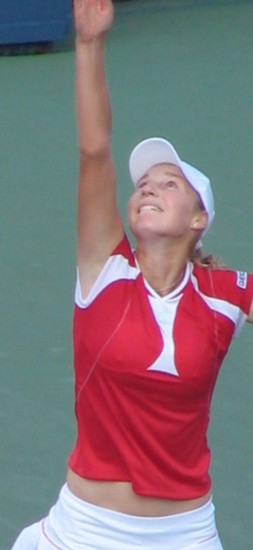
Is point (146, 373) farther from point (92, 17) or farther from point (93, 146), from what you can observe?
point (92, 17)

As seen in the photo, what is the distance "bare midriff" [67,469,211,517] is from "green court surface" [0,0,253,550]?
4.67 feet

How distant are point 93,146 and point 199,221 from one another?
344 mm

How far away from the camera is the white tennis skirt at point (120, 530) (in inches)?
142

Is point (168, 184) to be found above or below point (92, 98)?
below

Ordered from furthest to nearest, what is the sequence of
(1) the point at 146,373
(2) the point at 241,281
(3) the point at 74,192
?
1. (3) the point at 74,192
2. (2) the point at 241,281
3. (1) the point at 146,373

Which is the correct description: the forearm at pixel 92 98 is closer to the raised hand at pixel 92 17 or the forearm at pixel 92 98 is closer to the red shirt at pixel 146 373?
the raised hand at pixel 92 17

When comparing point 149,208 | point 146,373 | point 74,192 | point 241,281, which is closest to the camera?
point 146,373

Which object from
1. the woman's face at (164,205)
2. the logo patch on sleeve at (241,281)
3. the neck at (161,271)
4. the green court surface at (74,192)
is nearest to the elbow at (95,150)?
the woman's face at (164,205)

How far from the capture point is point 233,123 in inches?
373

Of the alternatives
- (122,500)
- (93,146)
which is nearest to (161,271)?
(93,146)

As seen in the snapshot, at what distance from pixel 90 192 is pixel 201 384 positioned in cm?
51

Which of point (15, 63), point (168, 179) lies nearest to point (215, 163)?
point (15, 63)

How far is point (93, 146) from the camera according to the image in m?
3.58

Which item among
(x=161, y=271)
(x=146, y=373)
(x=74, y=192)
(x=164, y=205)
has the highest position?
(x=164, y=205)
